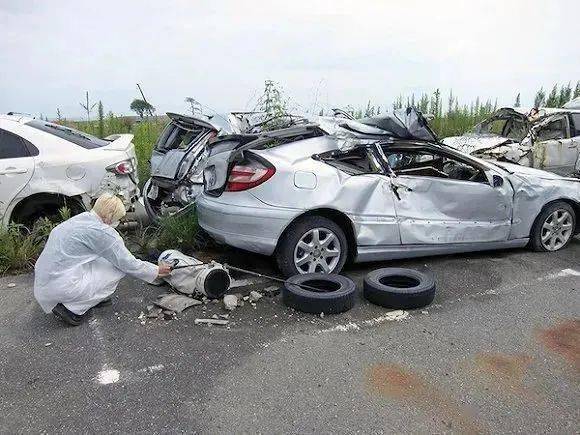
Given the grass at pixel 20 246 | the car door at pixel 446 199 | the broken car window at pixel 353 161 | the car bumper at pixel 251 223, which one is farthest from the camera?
the grass at pixel 20 246

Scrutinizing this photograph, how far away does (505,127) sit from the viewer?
37.6 ft

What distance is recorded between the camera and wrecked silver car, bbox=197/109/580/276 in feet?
15.9

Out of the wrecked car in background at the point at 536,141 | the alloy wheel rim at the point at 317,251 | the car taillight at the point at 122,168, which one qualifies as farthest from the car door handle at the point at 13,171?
the wrecked car in background at the point at 536,141

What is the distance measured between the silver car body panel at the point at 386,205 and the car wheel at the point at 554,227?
0.37 ft

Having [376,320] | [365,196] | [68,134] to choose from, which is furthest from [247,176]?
[68,134]

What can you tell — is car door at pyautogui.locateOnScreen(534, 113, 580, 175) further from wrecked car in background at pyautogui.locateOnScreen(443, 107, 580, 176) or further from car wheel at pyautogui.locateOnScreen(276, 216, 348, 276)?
car wheel at pyautogui.locateOnScreen(276, 216, 348, 276)

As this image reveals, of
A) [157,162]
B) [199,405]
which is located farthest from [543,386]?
[157,162]

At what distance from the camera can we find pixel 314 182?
4.89 meters

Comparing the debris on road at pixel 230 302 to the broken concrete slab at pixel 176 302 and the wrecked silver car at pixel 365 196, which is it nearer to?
the broken concrete slab at pixel 176 302

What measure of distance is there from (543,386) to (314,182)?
2456 millimetres

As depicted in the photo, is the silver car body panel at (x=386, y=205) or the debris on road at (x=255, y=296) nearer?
the debris on road at (x=255, y=296)

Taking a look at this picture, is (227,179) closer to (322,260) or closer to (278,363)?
(322,260)

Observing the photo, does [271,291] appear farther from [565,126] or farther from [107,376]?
[565,126]

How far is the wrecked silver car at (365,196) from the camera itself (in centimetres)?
485
